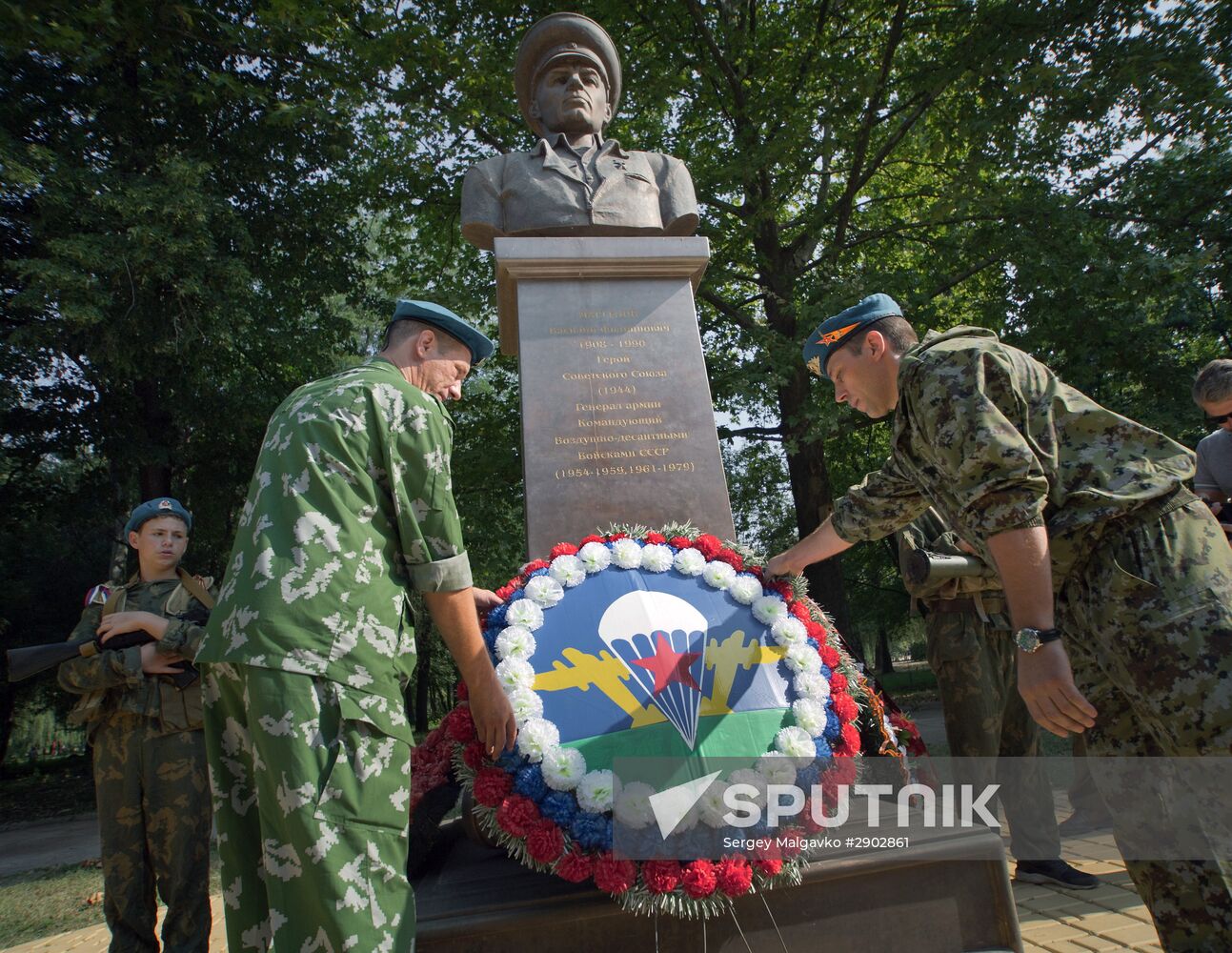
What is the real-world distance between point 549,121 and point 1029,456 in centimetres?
422

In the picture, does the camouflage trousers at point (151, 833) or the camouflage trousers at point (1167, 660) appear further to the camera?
the camouflage trousers at point (151, 833)

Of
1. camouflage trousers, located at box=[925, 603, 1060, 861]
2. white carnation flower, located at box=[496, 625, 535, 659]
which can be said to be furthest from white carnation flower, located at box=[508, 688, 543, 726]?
camouflage trousers, located at box=[925, 603, 1060, 861]

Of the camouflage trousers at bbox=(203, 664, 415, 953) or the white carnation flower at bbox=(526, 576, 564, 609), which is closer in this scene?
the camouflage trousers at bbox=(203, 664, 415, 953)

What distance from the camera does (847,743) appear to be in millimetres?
2770

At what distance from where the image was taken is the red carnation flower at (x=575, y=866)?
2.38m

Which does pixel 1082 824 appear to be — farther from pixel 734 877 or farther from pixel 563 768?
pixel 563 768

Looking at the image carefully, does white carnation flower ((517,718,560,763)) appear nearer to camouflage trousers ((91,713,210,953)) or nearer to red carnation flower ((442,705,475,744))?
red carnation flower ((442,705,475,744))

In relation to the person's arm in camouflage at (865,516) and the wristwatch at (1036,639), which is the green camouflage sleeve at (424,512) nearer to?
the person's arm in camouflage at (865,516)

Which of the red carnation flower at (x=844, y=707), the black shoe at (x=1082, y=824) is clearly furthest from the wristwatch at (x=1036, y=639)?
the black shoe at (x=1082, y=824)

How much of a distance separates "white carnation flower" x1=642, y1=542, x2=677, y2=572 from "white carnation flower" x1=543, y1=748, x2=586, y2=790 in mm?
868

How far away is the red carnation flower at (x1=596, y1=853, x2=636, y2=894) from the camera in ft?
7.64

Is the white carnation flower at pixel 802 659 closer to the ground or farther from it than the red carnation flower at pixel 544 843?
farther from it

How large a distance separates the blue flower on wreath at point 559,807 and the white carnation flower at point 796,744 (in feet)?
2.31

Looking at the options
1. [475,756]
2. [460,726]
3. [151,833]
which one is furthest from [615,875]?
[151,833]
